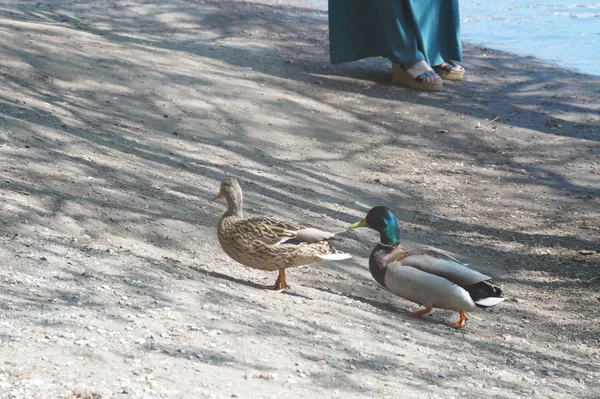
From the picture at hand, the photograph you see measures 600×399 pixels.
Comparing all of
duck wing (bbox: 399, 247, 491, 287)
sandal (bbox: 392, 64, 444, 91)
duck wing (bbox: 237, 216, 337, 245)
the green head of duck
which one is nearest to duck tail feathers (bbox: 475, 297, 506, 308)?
duck wing (bbox: 399, 247, 491, 287)

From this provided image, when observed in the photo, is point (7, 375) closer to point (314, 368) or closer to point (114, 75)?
point (314, 368)

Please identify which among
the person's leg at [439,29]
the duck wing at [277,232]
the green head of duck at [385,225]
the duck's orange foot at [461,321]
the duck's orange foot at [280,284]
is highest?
the person's leg at [439,29]

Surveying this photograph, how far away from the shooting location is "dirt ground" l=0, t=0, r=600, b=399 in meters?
4.42

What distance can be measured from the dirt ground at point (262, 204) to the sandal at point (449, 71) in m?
0.22

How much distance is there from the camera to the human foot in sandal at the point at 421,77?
11883mm

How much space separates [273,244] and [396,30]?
21.8ft

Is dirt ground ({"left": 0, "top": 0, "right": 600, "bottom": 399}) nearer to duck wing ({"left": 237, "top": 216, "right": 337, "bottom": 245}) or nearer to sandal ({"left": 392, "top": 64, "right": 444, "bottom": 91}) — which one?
sandal ({"left": 392, "top": 64, "right": 444, "bottom": 91})

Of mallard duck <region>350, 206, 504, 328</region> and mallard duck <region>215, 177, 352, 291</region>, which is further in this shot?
mallard duck <region>350, 206, 504, 328</region>

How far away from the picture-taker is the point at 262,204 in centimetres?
752

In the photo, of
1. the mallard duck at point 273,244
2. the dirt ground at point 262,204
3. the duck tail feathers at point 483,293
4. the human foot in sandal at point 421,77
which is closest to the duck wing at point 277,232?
the mallard duck at point 273,244

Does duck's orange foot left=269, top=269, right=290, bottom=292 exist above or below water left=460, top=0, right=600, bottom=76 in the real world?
below

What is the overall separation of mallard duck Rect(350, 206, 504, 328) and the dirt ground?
6.3 inches

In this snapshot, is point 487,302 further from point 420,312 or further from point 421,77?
point 421,77

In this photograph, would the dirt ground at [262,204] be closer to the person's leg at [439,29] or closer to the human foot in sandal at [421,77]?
the human foot in sandal at [421,77]
